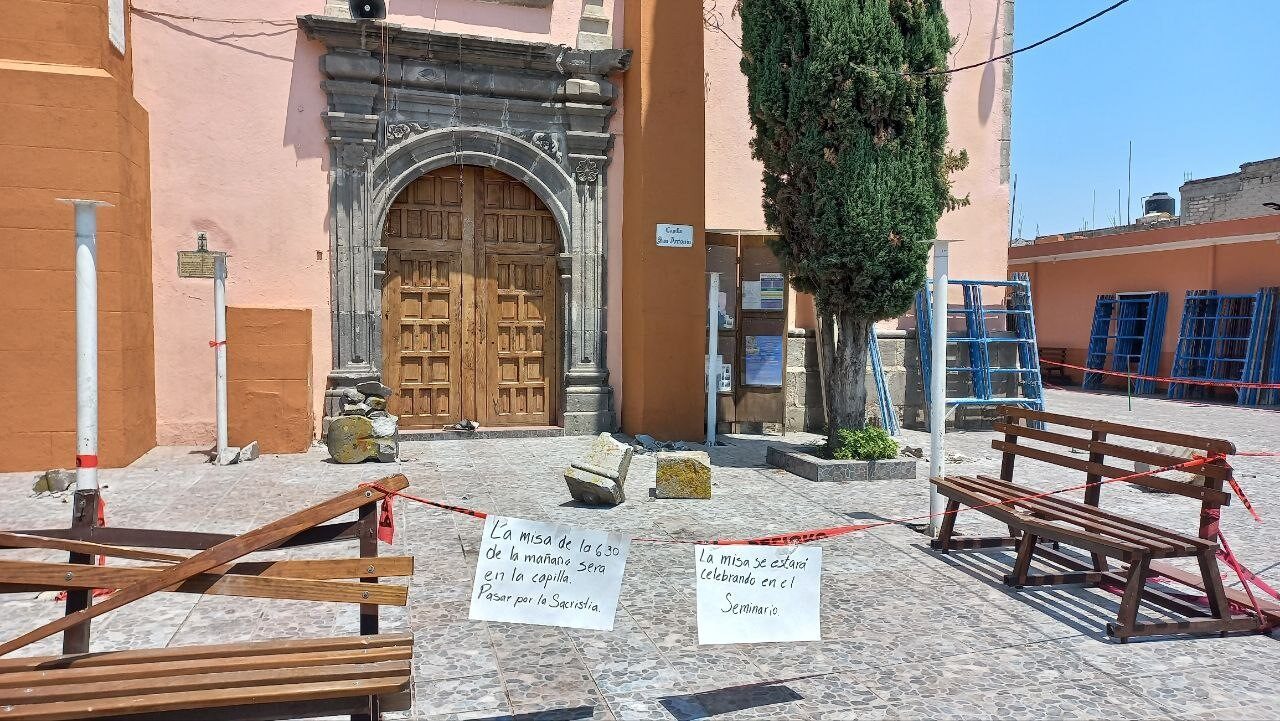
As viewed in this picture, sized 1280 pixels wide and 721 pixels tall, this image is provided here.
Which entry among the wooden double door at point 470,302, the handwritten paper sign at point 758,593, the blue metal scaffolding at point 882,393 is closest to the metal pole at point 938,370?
the handwritten paper sign at point 758,593

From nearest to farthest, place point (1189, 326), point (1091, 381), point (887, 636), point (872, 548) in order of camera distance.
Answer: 1. point (887, 636)
2. point (872, 548)
3. point (1189, 326)
4. point (1091, 381)

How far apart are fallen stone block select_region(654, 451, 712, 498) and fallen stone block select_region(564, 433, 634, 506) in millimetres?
314

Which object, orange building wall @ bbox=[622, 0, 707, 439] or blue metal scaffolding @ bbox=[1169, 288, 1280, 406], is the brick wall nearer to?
blue metal scaffolding @ bbox=[1169, 288, 1280, 406]

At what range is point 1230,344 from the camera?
1500 cm

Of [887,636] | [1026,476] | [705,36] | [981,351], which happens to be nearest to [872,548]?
[887,636]

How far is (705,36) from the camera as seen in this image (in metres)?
10.1

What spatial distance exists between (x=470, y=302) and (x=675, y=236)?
7.61 feet

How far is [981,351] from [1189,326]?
763cm

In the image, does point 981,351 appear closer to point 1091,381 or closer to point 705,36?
point 705,36

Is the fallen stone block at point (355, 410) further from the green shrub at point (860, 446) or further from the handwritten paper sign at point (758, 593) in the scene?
the handwritten paper sign at point (758, 593)

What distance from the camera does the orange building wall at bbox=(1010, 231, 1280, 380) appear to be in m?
15.0

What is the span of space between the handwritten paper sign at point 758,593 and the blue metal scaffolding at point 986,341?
7678mm

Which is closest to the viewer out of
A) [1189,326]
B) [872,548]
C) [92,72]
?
[872,548]

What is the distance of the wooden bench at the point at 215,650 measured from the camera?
2314 mm
